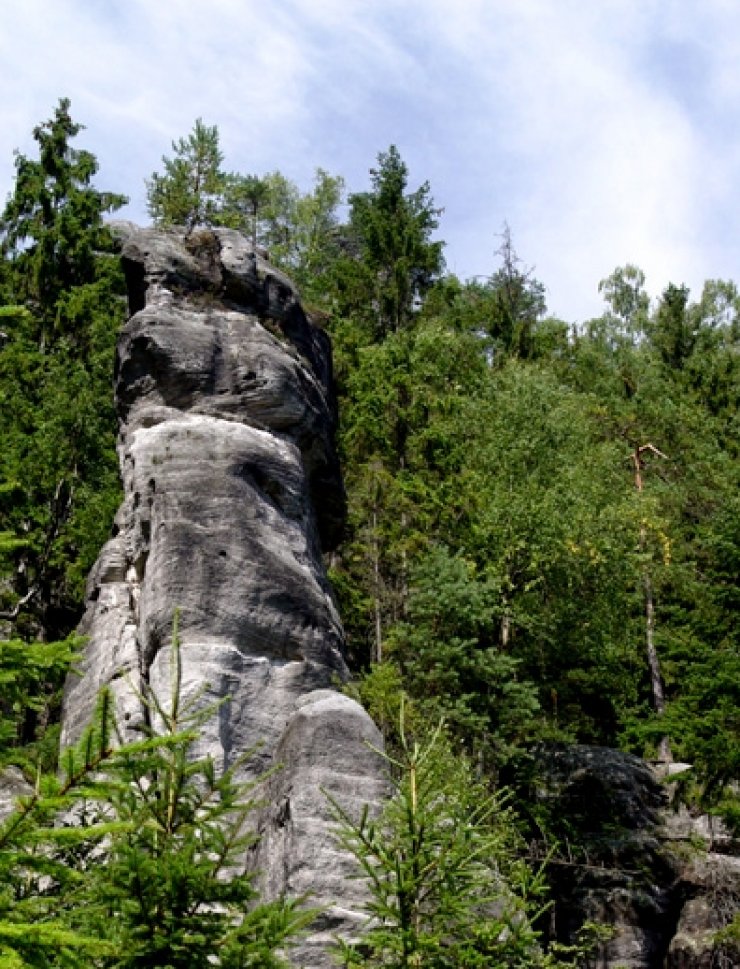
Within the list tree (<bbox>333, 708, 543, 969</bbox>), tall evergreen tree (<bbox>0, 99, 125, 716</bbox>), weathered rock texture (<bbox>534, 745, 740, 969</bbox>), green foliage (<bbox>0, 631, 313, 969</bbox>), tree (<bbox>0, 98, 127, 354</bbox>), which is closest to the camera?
green foliage (<bbox>0, 631, 313, 969</bbox>)

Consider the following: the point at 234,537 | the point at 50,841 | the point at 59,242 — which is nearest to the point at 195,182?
the point at 59,242

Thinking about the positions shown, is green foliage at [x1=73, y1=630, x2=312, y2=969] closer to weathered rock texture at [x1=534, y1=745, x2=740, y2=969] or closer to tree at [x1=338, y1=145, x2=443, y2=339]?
weathered rock texture at [x1=534, y1=745, x2=740, y2=969]

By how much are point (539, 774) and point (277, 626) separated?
227 inches

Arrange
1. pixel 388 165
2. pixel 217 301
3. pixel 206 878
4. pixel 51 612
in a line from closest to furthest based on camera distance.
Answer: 1. pixel 206 878
2. pixel 217 301
3. pixel 51 612
4. pixel 388 165

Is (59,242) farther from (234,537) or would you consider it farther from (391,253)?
(234,537)

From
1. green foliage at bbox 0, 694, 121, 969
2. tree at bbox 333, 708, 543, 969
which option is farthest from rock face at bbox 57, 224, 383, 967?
green foliage at bbox 0, 694, 121, 969

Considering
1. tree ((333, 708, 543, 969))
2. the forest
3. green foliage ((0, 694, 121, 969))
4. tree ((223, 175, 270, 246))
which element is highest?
tree ((223, 175, 270, 246))

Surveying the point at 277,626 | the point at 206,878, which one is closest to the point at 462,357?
the point at 277,626

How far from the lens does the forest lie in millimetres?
16922

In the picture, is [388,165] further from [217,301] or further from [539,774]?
[539,774]

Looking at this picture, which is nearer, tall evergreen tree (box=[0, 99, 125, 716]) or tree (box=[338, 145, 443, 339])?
tall evergreen tree (box=[0, 99, 125, 716])

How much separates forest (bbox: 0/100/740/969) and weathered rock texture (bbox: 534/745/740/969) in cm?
86

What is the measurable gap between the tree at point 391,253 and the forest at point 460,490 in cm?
6

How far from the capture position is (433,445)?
22031mm
